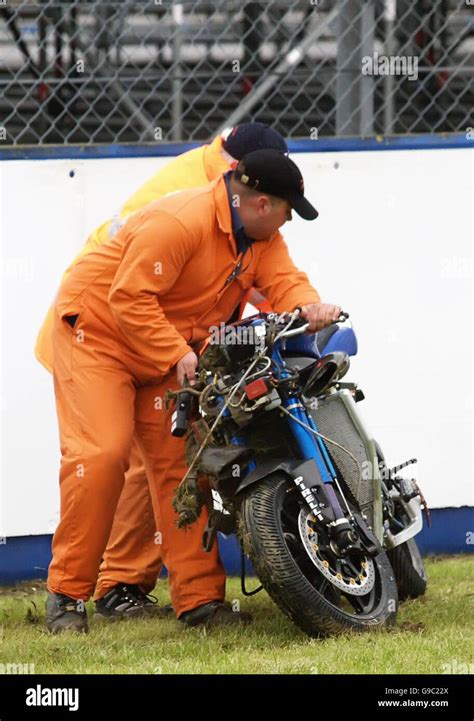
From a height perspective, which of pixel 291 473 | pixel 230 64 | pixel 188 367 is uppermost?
pixel 230 64

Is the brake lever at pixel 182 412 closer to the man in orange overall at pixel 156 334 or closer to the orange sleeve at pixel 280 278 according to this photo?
the man in orange overall at pixel 156 334

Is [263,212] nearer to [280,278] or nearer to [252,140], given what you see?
[280,278]

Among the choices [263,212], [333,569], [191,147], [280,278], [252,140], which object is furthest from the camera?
[191,147]

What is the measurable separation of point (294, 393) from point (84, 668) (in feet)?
3.76

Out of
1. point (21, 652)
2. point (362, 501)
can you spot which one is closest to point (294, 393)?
point (362, 501)

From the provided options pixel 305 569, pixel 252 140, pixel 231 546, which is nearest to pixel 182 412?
pixel 305 569

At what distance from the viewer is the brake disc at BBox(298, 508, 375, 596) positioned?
4648mm

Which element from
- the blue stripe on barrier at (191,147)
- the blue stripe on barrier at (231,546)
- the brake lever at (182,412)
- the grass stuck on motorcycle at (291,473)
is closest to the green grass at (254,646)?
the grass stuck on motorcycle at (291,473)

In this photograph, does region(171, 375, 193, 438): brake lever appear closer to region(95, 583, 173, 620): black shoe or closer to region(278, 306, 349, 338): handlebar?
region(278, 306, 349, 338): handlebar

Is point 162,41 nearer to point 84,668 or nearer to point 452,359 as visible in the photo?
point 452,359

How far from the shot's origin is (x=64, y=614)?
5074 mm

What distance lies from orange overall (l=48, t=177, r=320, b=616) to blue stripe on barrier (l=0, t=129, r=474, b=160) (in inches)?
40.1

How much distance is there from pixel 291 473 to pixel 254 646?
579 millimetres

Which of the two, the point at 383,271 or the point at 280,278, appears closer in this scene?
the point at 280,278
